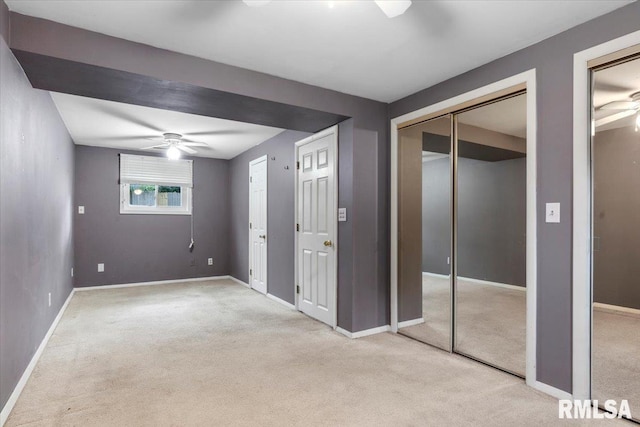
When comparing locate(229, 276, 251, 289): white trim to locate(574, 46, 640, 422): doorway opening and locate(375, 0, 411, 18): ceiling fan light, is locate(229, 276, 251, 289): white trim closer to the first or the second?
locate(574, 46, 640, 422): doorway opening

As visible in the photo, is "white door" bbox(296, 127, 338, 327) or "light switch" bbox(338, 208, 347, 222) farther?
"white door" bbox(296, 127, 338, 327)

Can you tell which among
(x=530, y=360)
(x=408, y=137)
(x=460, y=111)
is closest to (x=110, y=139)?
(x=408, y=137)

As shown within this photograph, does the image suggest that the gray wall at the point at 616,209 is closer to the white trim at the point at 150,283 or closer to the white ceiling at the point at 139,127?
the white ceiling at the point at 139,127

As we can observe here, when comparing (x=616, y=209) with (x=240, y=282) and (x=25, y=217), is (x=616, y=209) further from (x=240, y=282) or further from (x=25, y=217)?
(x=240, y=282)

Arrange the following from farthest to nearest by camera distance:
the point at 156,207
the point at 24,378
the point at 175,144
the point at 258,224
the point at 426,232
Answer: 1. the point at 156,207
2. the point at 258,224
3. the point at 175,144
4. the point at 426,232
5. the point at 24,378

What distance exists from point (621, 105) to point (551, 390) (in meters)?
1.84

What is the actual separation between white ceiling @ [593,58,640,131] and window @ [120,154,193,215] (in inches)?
239

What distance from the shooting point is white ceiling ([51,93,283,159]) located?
12.2 feet

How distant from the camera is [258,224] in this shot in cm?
559

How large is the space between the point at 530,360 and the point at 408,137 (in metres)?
2.18

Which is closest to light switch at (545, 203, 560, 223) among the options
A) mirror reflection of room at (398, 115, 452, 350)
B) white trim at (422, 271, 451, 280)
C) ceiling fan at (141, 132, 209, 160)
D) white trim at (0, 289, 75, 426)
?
mirror reflection of room at (398, 115, 452, 350)

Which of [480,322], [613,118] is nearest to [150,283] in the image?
[480,322]

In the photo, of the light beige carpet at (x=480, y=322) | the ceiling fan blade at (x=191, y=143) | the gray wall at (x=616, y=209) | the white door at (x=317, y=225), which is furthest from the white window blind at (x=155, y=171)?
the gray wall at (x=616, y=209)

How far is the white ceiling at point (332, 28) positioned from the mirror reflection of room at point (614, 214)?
49cm
